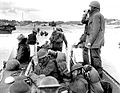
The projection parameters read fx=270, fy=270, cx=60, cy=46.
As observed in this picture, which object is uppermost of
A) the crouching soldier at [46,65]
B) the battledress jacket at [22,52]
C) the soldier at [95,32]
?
the soldier at [95,32]

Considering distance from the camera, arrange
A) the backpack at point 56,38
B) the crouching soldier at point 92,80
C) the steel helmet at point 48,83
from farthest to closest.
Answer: the backpack at point 56,38
the crouching soldier at point 92,80
the steel helmet at point 48,83

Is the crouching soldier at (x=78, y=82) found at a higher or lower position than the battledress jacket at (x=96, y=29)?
lower

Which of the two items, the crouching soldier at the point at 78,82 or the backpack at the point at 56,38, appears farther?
the backpack at the point at 56,38

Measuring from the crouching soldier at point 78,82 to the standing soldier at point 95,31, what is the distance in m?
1.52

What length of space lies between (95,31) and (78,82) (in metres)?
1.78

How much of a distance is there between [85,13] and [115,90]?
1.75 metres

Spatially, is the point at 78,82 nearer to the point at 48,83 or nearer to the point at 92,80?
the point at 92,80

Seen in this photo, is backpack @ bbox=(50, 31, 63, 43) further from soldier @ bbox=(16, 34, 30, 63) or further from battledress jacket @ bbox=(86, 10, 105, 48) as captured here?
battledress jacket @ bbox=(86, 10, 105, 48)

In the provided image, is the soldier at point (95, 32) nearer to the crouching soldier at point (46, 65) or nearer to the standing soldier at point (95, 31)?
the standing soldier at point (95, 31)

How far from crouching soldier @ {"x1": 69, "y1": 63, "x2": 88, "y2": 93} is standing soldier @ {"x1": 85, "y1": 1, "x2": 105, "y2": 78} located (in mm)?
1519

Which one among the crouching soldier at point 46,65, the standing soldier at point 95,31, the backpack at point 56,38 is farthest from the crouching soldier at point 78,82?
the backpack at point 56,38

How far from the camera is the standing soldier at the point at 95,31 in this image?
538 centimetres

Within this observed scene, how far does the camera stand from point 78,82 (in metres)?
3.89

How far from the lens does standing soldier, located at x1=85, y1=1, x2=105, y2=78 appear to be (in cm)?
538
